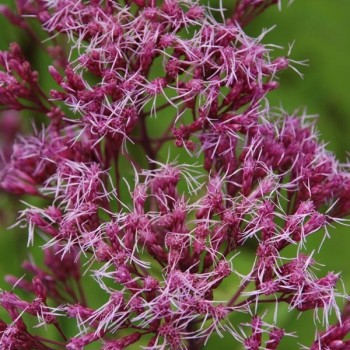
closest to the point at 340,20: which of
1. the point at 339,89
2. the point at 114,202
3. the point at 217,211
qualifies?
the point at 339,89

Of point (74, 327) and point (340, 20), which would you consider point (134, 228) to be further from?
point (340, 20)

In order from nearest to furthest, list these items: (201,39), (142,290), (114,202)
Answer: (142,290) → (201,39) → (114,202)

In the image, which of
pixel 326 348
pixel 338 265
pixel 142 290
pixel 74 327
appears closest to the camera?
pixel 142 290

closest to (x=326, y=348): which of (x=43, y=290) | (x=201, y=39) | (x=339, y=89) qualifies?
(x=43, y=290)

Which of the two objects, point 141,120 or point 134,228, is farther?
point 141,120

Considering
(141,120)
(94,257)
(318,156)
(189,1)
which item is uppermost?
(189,1)

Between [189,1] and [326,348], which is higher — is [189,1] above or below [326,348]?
above
